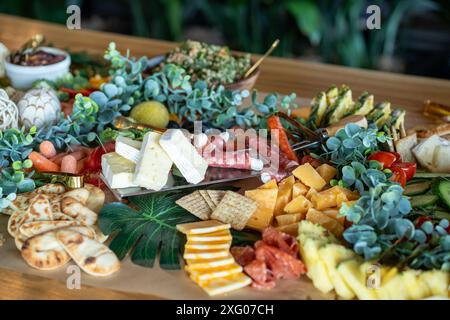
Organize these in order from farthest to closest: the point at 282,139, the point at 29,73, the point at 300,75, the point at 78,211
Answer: the point at 300,75
the point at 29,73
the point at 282,139
the point at 78,211

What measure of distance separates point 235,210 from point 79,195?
1.11 feet

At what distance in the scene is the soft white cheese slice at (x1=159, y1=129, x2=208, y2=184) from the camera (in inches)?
53.3

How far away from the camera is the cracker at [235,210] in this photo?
51.9 inches

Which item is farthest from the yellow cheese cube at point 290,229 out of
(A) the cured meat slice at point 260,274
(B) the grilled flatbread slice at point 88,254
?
(B) the grilled flatbread slice at point 88,254

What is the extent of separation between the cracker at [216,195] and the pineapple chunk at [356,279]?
0.35 meters

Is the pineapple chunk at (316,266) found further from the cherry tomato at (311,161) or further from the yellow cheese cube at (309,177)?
the cherry tomato at (311,161)

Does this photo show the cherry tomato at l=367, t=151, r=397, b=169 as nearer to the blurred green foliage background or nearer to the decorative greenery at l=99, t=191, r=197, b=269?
the decorative greenery at l=99, t=191, r=197, b=269

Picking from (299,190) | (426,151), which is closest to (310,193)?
(299,190)

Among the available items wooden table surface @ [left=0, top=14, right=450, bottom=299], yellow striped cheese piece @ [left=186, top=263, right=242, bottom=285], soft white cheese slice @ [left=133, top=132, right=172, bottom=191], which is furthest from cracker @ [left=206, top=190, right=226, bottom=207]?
wooden table surface @ [left=0, top=14, right=450, bottom=299]

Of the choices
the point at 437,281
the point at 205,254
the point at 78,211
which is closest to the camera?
the point at 437,281

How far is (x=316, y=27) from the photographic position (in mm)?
3033

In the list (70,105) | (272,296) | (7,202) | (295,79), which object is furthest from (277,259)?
(295,79)

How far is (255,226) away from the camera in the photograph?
4.34 feet

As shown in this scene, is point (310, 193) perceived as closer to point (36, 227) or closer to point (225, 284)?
point (225, 284)
